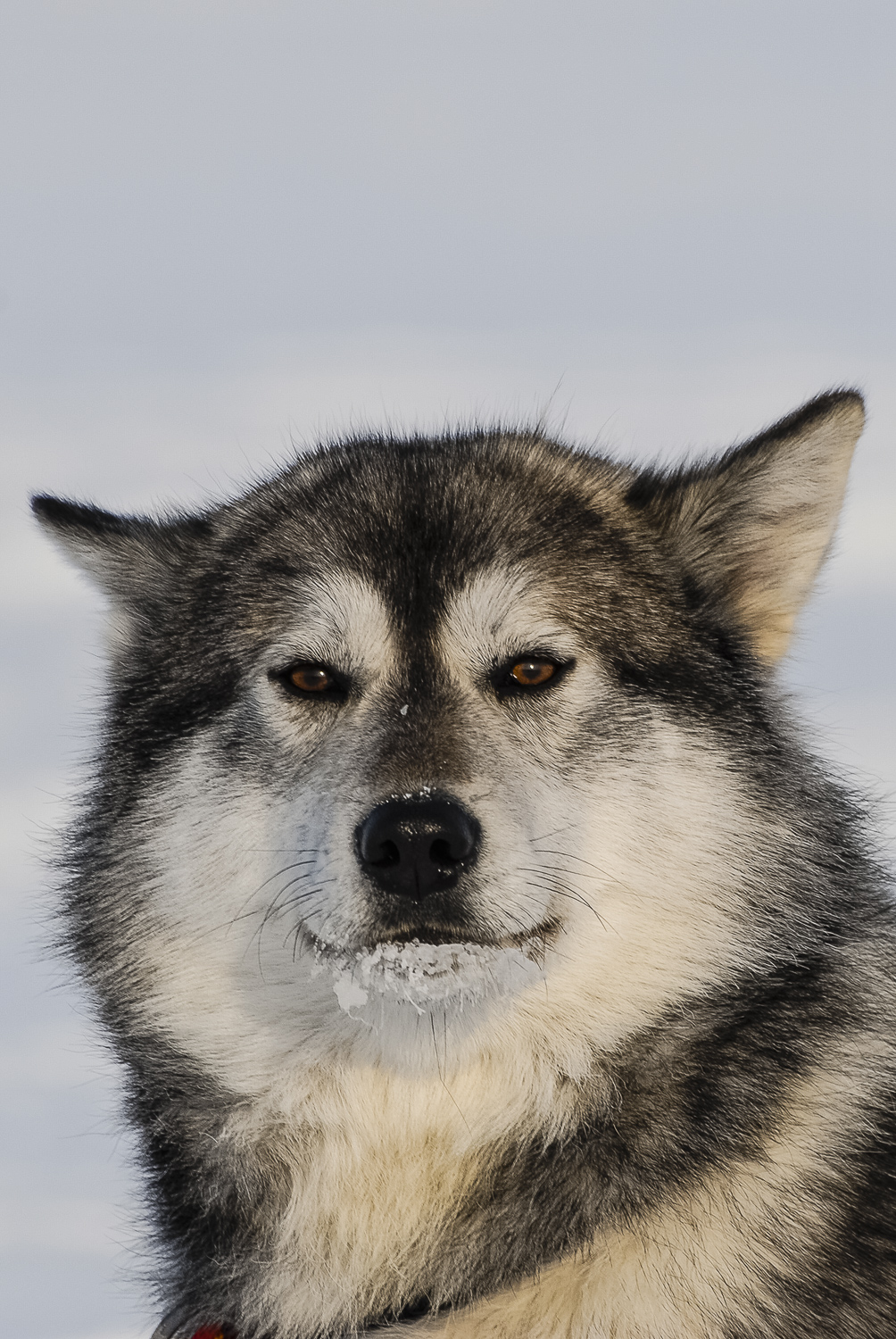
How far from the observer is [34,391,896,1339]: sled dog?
4453 millimetres

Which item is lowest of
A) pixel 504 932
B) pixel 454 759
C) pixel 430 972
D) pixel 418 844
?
pixel 430 972

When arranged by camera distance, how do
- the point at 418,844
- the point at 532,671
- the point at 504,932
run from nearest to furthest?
1. the point at 418,844
2. the point at 504,932
3. the point at 532,671

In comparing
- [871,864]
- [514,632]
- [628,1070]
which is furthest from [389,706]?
[871,864]

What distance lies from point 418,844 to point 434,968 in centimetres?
38

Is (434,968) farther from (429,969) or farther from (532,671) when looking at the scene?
(532,671)

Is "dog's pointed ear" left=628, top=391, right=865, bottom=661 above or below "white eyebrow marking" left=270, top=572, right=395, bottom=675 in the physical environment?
above

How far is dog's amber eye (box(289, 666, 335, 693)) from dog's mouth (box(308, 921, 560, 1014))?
858 mm

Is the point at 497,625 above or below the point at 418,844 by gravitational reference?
above

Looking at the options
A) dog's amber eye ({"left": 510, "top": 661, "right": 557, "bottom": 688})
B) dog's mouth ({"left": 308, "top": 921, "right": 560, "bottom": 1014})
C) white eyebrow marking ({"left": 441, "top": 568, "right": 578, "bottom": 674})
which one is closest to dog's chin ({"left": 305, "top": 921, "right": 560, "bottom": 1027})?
dog's mouth ({"left": 308, "top": 921, "right": 560, "bottom": 1014})

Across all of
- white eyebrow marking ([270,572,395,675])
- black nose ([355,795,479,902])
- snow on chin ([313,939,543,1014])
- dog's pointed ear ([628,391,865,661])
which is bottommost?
snow on chin ([313,939,543,1014])

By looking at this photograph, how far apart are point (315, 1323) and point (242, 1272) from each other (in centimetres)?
30

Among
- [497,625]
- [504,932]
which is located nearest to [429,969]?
[504,932]

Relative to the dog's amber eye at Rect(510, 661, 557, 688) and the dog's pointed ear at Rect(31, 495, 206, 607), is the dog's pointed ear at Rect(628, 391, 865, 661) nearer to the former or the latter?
the dog's amber eye at Rect(510, 661, 557, 688)

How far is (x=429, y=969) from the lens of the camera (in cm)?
444
